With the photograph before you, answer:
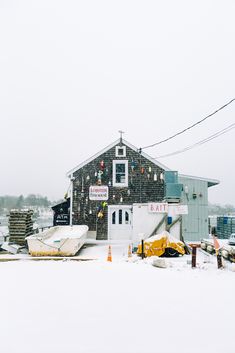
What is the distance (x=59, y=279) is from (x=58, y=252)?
17.9 ft

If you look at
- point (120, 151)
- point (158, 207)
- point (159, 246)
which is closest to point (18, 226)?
point (158, 207)

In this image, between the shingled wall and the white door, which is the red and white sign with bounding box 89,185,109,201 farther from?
the white door

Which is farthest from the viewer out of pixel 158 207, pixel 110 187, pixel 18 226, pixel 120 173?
pixel 120 173

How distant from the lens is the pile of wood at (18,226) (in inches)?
661

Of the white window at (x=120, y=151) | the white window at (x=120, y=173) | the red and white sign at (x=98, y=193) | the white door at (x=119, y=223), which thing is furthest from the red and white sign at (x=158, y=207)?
the white window at (x=120, y=151)

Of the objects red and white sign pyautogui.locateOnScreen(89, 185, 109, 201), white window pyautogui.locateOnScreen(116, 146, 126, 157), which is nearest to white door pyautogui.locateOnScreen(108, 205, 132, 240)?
red and white sign pyautogui.locateOnScreen(89, 185, 109, 201)

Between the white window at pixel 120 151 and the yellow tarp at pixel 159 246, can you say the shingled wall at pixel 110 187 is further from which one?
the yellow tarp at pixel 159 246

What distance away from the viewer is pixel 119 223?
19984mm

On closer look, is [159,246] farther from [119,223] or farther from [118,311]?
[118,311]

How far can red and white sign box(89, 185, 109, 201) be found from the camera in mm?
19875

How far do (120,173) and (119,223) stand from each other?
11.1 feet

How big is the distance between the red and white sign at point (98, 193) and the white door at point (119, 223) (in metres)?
0.86

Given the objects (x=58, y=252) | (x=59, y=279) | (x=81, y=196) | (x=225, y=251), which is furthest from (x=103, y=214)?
(x=59, y=279)

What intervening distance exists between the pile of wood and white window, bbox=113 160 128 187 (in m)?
6.28
